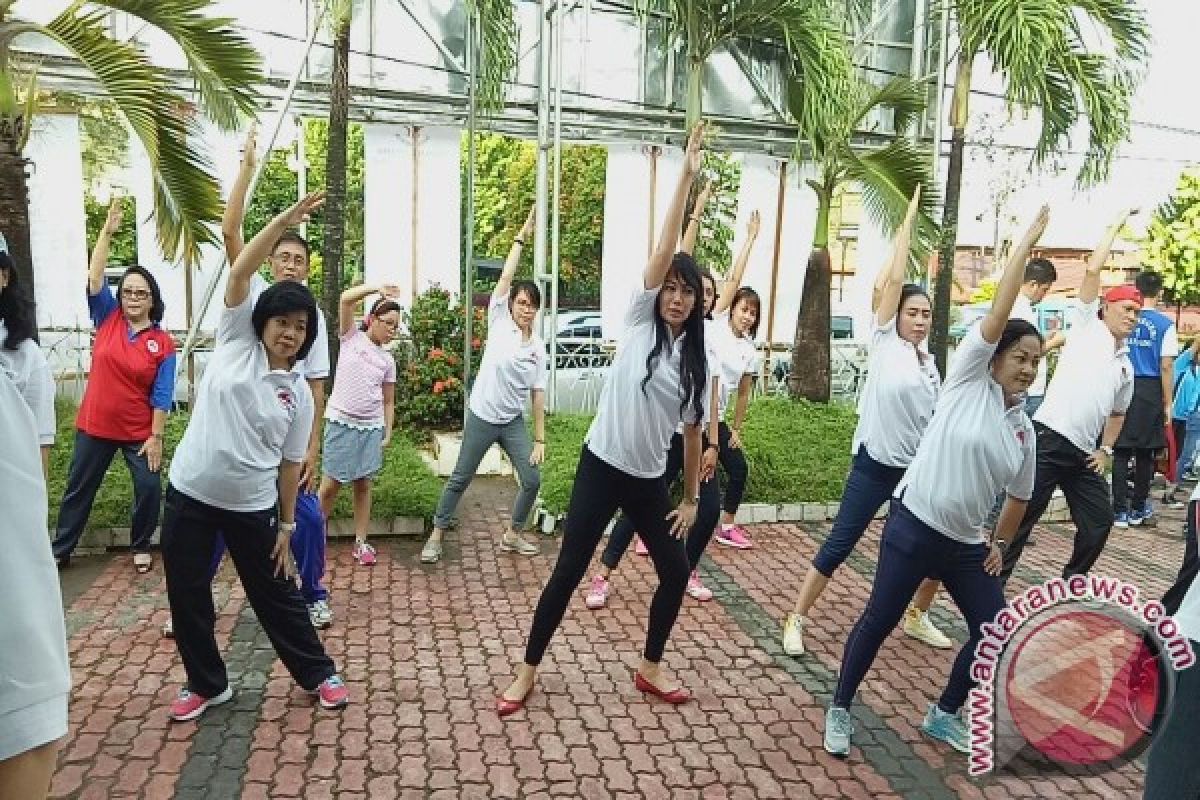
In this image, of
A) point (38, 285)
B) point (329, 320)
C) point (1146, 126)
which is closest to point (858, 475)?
point (329, 320)

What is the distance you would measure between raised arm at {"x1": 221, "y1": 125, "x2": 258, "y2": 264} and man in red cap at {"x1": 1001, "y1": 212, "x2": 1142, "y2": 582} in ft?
12.1

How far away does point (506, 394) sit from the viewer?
5.56m

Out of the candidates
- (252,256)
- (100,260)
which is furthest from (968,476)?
(100,260)

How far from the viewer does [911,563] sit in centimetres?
337

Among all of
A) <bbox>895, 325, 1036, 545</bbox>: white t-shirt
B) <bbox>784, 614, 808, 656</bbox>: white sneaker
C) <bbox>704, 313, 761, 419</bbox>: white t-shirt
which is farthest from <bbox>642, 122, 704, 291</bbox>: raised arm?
<bbox>784, 614, 808, 656</bbox>: white sneaker

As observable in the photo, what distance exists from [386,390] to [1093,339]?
3.89 metres

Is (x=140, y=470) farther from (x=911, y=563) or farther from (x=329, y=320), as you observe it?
(x=911, y=563)

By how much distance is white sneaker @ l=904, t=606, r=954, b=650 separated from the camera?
4727 mm

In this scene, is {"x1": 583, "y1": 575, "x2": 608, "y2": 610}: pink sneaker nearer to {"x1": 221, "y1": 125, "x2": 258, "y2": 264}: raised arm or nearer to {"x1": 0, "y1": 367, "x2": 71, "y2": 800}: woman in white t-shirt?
{"x1": 221, "y1": 125, "x2": 258, "y2": 264}: raised arm

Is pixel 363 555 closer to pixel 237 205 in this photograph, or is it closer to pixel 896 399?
pixel 237 205

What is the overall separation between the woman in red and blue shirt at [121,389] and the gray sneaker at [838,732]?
A: 3.66 metres

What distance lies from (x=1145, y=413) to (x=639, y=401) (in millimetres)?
6016

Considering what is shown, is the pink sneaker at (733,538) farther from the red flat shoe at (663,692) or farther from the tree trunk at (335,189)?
the tree trunk at (335,189)

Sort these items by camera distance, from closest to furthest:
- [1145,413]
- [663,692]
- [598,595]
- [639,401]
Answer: [639,401]
[663,692]
[598,595]
[1145,413]
